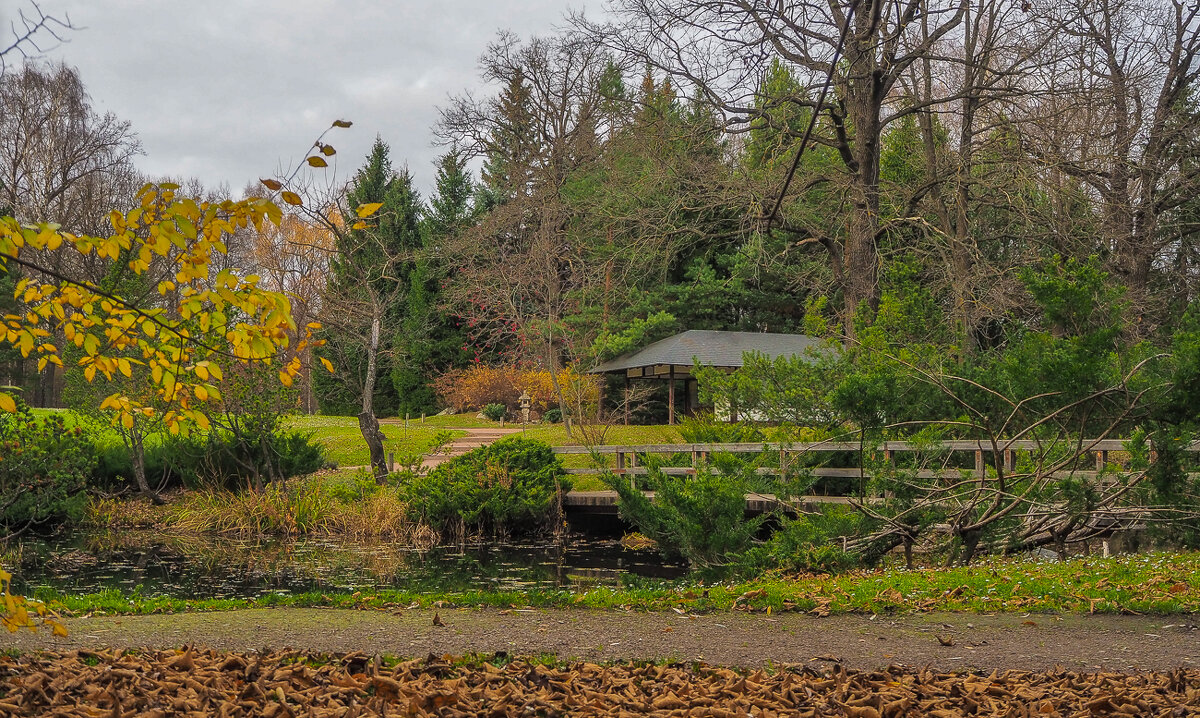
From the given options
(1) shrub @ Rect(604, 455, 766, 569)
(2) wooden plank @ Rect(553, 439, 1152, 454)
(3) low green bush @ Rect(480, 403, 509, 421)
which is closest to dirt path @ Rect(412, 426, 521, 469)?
(3) low green bush @ Rect(480, 403, 509, 421)

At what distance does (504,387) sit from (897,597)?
27377mm

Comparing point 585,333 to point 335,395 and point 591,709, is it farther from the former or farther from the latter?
point 591,709

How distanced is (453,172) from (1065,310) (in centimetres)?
3288

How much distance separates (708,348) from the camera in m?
29.4

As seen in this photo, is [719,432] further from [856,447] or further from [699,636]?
[699,636]

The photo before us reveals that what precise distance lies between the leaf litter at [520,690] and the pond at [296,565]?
592 centimetres

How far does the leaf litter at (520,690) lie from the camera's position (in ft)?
→ 11.2

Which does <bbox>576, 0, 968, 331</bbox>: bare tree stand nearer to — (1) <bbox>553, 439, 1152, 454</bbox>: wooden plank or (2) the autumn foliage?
(1) <bbox>553, 439, 1152, 454</bbox>: wooden plank

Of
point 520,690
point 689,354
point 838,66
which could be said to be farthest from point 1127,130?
point 520,690

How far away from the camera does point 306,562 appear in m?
12.0

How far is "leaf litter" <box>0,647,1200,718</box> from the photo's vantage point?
342 centimetres

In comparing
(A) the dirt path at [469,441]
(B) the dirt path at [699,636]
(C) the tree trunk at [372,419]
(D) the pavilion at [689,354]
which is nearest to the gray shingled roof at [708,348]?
(D) the pavilion at [689,354]

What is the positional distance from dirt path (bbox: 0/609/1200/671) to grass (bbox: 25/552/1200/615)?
0.27 m

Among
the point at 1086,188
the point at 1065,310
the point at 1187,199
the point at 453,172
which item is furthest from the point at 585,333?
the point at 1065,310
